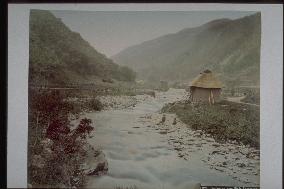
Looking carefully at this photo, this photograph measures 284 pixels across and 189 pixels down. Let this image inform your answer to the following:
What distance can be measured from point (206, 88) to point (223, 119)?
23 cm

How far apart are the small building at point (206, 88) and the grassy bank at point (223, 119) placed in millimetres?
47

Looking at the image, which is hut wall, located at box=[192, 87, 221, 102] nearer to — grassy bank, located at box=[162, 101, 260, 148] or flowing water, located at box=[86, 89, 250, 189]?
grassy bank, located at box=[162, 101, 260, 148]

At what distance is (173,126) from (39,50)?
1.02 meters

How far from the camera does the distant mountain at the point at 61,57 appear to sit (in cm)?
254

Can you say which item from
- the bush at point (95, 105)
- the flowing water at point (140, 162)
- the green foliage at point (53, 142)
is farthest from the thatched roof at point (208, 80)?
the green foliage at point (53, 142)

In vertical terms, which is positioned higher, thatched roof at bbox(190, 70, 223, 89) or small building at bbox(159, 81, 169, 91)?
thatched roof at bbox(190, 70, 223, 89)

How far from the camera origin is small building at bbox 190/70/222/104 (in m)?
2.55

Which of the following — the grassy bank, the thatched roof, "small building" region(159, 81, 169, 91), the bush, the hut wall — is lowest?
the grassy bank

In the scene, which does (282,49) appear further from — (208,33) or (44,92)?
(44,92)

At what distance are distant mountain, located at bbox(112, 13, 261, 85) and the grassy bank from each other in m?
0.18

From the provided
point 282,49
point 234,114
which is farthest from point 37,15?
point 282,49

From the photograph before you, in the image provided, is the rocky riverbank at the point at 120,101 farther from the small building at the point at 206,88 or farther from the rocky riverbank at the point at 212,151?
the small building at the point at 206,88

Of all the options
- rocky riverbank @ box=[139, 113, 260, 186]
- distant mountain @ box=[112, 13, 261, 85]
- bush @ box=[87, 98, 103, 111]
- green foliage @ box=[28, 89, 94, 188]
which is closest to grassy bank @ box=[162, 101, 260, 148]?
rocky riverbank @ box=[139, 113, 260, 186]

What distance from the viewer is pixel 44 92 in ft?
8.35
